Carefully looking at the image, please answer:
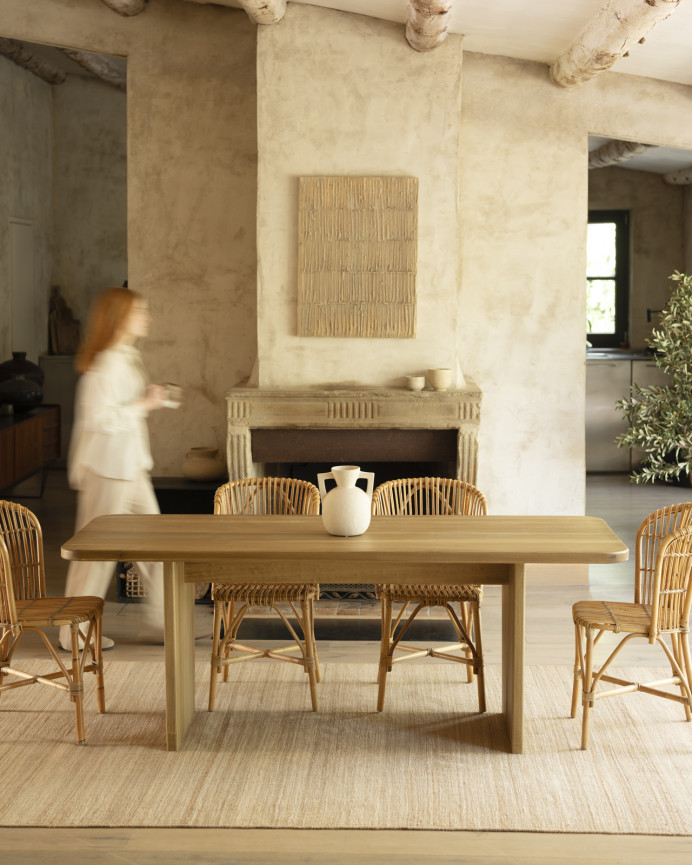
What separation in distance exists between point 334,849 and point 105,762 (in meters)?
1.05

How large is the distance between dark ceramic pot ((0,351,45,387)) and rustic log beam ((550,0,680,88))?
5.06m

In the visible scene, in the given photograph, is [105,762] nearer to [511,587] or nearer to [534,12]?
[511,587]

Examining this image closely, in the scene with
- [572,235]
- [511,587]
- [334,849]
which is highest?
[572,235]

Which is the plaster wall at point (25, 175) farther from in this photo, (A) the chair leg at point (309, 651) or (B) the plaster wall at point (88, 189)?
(A) the chair leg at point (309, 651)

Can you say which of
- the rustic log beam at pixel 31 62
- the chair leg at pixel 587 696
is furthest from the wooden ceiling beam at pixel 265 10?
the rustic log beam at pixel 31 62

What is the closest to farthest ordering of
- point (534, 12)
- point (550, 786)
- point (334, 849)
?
point (334, 849) → point (550, 786) → point (534, 12)

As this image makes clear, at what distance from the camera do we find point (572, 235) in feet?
19.8

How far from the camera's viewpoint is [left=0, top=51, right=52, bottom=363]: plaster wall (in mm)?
9031

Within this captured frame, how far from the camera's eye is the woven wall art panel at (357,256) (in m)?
5.58

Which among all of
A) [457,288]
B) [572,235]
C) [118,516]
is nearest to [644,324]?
[572,235]

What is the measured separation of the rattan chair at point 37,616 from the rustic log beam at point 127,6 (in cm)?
359

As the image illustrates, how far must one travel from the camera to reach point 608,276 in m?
10.1

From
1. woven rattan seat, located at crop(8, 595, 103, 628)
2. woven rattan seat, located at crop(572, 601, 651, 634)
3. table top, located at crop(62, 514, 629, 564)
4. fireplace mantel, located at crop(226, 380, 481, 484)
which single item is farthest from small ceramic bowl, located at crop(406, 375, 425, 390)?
woven rattan seat, located at crop(8, 595, 103, 628)

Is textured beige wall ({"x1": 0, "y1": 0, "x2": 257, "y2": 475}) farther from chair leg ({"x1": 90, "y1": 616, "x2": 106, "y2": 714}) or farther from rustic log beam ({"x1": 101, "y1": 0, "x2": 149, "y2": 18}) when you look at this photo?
chair leg ({"x1": 90, "y1": 616, "x2": 106, "y2": 714})
